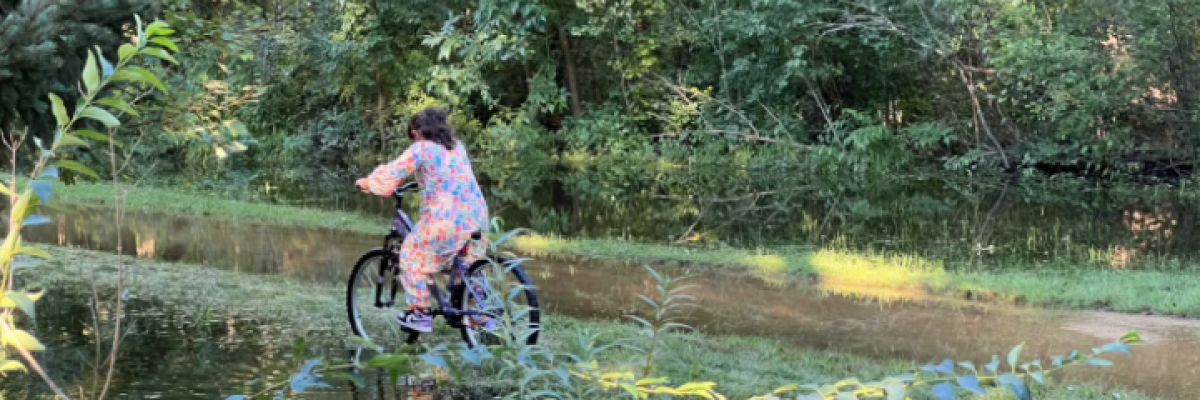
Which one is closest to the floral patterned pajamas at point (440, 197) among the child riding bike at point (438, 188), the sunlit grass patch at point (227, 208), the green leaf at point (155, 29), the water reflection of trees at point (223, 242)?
the child riding bike at point (438, 188)

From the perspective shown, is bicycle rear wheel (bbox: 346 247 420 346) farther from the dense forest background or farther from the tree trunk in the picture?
the tree trunk

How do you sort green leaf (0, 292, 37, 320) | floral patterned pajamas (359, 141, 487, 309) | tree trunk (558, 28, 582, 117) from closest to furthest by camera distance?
green leaf (0, 292, 37, 320), floral patterned pajamas (359, 141, 487, 309), tree trunk (558, 28, 582, 117)

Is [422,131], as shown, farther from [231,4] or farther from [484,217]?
[231,4]

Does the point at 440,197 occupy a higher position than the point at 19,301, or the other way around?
the point at 19,301

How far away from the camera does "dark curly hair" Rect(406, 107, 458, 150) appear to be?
553cm

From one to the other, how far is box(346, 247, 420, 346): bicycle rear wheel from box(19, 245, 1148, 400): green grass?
20 centimetres

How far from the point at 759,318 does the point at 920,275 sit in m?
2.14

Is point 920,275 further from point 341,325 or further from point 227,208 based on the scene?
point 227,208

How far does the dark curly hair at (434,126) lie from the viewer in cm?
553

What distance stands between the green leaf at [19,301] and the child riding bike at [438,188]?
415 cm

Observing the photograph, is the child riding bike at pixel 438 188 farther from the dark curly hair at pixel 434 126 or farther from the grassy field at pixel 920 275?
the grassy field at pixel 920 275

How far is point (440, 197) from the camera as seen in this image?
18.0 ft

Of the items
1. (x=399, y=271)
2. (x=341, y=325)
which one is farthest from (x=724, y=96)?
(x=399, y=271)

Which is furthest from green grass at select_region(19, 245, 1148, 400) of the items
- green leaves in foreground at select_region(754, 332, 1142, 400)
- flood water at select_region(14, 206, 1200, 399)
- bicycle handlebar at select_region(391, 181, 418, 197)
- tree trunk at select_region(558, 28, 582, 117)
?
tree trunk at select_region(558, 28, 582, 117)
